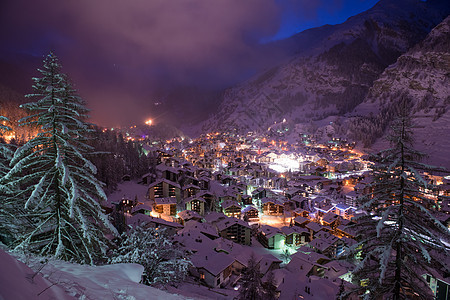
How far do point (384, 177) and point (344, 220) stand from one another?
1710 inches

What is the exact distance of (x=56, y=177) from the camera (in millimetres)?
8906

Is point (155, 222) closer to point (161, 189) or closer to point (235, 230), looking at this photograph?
point (235, 230)

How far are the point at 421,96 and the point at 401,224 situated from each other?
144 m

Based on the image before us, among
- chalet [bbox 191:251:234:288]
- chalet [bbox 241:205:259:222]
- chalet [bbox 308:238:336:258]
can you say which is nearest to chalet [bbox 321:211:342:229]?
chalet [bbox 308:238:336:258]

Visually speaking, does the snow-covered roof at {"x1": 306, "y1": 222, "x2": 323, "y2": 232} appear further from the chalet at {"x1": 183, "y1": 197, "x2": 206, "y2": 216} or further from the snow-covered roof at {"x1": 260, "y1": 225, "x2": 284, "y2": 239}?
the chalet at {"x1": 183, "y1": 197, "x2": 206, "y2": 216}

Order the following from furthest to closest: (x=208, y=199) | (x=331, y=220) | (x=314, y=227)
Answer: (x=208, y=199) → (x=331, y=220) → (x=314, y=227)

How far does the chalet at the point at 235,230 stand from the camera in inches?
1542

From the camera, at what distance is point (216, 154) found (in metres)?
114

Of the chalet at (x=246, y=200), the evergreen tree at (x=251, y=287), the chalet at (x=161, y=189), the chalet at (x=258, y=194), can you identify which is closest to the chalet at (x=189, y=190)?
the chalet at (x=161, y=189)

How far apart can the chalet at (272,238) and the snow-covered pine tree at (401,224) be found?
33.6m

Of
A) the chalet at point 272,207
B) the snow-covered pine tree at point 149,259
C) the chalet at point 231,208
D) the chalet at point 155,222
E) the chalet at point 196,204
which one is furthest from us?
the chalet at point 272,207

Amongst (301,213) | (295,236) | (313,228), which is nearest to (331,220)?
(313,228)

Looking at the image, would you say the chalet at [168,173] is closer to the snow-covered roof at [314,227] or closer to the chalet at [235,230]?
the chalet at [235,230]

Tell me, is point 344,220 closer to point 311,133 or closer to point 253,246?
point 253,246
